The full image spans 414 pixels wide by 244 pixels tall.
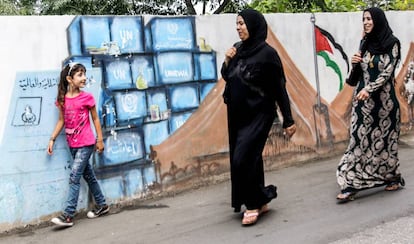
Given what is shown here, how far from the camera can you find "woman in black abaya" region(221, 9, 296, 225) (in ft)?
15.2

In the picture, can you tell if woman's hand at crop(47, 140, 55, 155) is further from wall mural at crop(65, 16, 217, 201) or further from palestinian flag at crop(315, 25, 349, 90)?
palestinian flag at crop(315, 25, 349, 90)

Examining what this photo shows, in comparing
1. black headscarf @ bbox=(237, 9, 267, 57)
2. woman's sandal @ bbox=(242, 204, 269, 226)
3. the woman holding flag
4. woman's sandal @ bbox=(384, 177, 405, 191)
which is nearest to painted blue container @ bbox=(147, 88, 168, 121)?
black headscarf @ bbox=(237, 9, 267, 57)

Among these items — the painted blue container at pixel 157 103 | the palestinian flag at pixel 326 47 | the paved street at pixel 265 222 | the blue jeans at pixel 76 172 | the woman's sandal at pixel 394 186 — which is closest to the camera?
the paved street at pixel 265 222

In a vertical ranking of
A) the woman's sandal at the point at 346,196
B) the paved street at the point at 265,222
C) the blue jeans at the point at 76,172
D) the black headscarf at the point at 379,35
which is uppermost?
the black headscarf at the point at 379,35

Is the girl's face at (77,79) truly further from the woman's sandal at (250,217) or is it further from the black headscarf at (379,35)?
the black headscarf at (379,35)

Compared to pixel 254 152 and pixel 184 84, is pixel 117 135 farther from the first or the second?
pixel 254 152

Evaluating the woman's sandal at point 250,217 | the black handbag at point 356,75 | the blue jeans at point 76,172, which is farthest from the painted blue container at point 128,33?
the black handbag at point 356,75

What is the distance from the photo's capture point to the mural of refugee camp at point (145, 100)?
15.9 feet

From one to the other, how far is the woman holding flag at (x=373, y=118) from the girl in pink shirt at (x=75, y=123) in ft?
8.05

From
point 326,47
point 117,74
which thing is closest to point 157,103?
point 117,74

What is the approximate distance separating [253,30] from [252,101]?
60 cm

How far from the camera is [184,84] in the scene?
5.95 meters

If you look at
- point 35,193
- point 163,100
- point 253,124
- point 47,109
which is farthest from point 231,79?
point 35,193

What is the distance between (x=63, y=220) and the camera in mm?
4879
